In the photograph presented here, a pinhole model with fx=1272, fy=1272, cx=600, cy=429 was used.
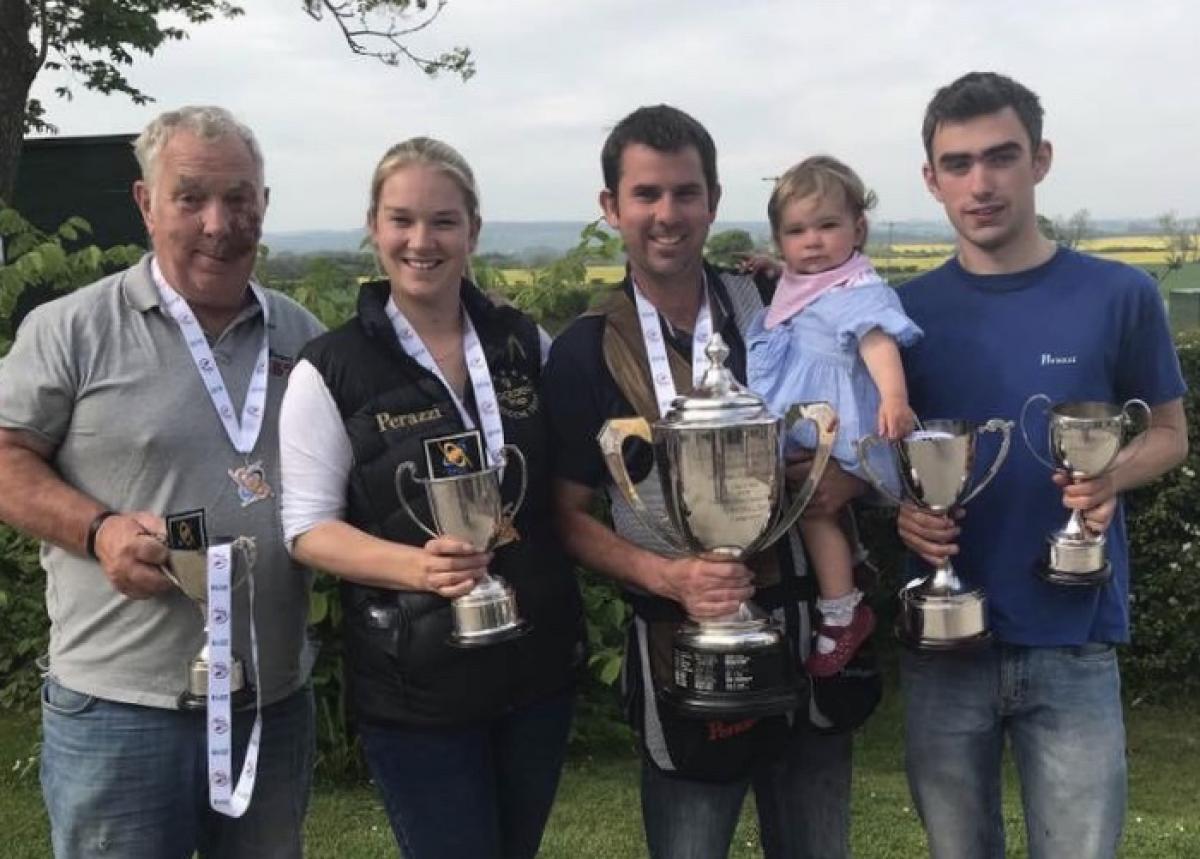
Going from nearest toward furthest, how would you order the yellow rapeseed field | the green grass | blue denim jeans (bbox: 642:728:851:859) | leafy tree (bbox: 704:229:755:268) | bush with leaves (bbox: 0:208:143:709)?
blue denim jeans (bbox: 642:728:851:859) → leafy tree (bbox: 704:229:755:268) → the yellow rapeseed field → the green grass → bush with leaves (bbox: 0:208:143:709)

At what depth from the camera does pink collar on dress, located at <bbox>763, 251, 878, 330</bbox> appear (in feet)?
9.62

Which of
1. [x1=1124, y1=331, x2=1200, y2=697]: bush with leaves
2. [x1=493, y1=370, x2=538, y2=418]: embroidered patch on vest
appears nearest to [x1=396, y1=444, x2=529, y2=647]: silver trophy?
[x1=493, y1=370, x2=538, y2=418]: embroidered patch on vest

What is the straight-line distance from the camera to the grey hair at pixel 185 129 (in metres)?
2.71

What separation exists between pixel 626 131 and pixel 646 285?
0.35m

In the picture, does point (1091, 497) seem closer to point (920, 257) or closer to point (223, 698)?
point (223, 698)

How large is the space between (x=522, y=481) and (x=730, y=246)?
114 cm

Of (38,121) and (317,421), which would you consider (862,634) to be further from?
(38,121)

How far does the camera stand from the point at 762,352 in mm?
2936

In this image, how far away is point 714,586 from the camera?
2.61 metres

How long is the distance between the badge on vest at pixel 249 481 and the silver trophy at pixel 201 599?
12cm

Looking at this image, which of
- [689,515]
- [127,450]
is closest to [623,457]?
[689,515]

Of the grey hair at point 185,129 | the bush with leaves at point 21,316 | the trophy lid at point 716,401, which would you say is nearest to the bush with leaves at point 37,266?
the bush with leaves at point 21,316

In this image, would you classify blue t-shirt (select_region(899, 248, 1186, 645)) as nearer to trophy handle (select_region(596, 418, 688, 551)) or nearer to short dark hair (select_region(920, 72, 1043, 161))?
short dark hair (select_region(920, 72, 1043, 161))

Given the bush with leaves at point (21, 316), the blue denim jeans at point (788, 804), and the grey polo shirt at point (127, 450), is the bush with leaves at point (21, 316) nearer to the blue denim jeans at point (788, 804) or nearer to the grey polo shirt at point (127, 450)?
the grey polo shirt at point (127, 450)
